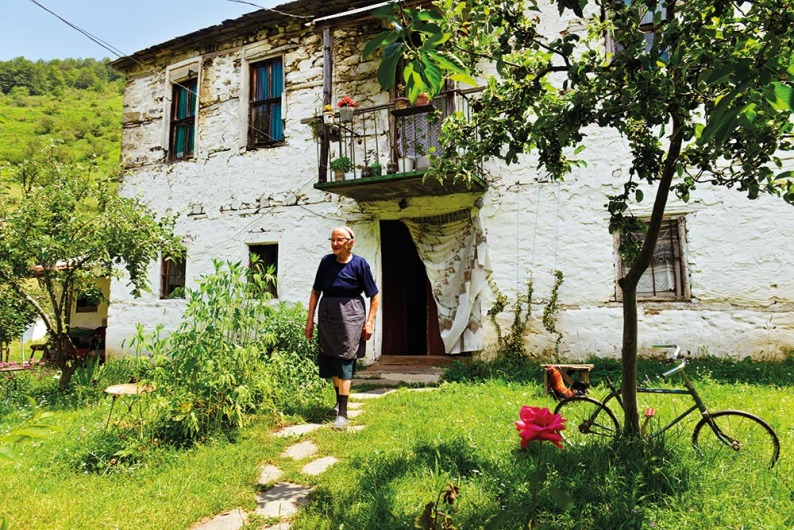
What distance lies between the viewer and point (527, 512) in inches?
81.2

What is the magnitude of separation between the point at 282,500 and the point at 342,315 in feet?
5.52

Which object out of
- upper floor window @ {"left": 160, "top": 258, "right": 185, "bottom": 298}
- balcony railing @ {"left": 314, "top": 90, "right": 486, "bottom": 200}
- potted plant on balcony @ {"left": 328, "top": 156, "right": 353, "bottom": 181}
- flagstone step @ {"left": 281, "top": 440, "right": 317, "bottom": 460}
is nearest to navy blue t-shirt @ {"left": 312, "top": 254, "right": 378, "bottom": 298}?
flagstone step @ {"left": 281, "top": 440, "right": 317, "bottom": 460}

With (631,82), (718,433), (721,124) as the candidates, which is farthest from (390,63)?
(718,433)

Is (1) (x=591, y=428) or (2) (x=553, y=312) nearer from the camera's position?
(1) (x=591, y=428)

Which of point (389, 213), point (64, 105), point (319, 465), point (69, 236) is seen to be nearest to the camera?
point (319, 465)

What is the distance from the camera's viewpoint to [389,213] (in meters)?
7.60

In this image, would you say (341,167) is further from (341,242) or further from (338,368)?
(338,368)

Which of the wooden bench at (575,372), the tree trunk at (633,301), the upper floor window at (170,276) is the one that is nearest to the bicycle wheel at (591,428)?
the tree trunk at (633,301)

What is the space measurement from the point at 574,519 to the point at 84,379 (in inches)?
261

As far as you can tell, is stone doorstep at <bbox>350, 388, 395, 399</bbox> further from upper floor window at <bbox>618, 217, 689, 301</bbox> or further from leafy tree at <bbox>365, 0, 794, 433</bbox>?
upper floor window at <bbox>618, 217, 689, 301</bbox>

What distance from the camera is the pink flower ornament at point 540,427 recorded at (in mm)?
1591

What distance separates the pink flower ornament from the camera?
1591 mm

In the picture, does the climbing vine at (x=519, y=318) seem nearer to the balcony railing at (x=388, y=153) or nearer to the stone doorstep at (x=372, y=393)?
the balcony railing at (x=388, y=153)

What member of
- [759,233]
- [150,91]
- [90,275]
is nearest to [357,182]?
[90,275]
